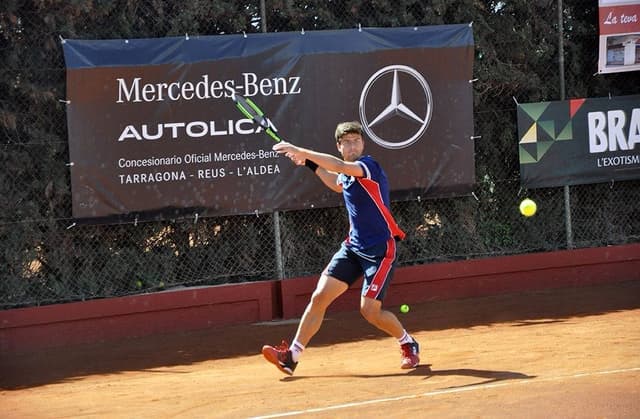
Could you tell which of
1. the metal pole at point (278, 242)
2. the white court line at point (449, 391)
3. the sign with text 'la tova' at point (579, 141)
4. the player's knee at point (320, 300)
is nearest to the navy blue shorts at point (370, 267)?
the player's knee at point (320, 300)

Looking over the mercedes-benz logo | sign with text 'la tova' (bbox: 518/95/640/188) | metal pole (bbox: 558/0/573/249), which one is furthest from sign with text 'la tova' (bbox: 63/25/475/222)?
metal pole (bbox: 558/0/573/249)

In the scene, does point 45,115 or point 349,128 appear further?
point 45,115

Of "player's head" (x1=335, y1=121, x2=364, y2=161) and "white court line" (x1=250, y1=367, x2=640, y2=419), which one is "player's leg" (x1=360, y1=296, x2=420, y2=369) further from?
"player's head" (x1=335, y1=121, x2=364, y2=161)

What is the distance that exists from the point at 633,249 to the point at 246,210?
15.5ft

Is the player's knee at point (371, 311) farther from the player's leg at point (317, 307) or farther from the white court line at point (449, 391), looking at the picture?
the white court line at point (449, 391)

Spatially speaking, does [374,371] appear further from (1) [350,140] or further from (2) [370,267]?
(1) [350,140]

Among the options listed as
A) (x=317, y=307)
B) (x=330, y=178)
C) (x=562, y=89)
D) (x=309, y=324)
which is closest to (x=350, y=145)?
(x=330, y=178)

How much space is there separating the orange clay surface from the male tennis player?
0.78 feet

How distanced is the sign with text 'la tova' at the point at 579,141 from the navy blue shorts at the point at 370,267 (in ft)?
13.8

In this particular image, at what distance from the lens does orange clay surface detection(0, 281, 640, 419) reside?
19.5 ft

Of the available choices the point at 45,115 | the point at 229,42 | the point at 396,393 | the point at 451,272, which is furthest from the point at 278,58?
the point at 396,393

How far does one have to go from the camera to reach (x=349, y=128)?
6.81 metres

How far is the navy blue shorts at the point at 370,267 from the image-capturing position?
6.97 metres

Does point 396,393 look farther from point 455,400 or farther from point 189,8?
point 189,8
